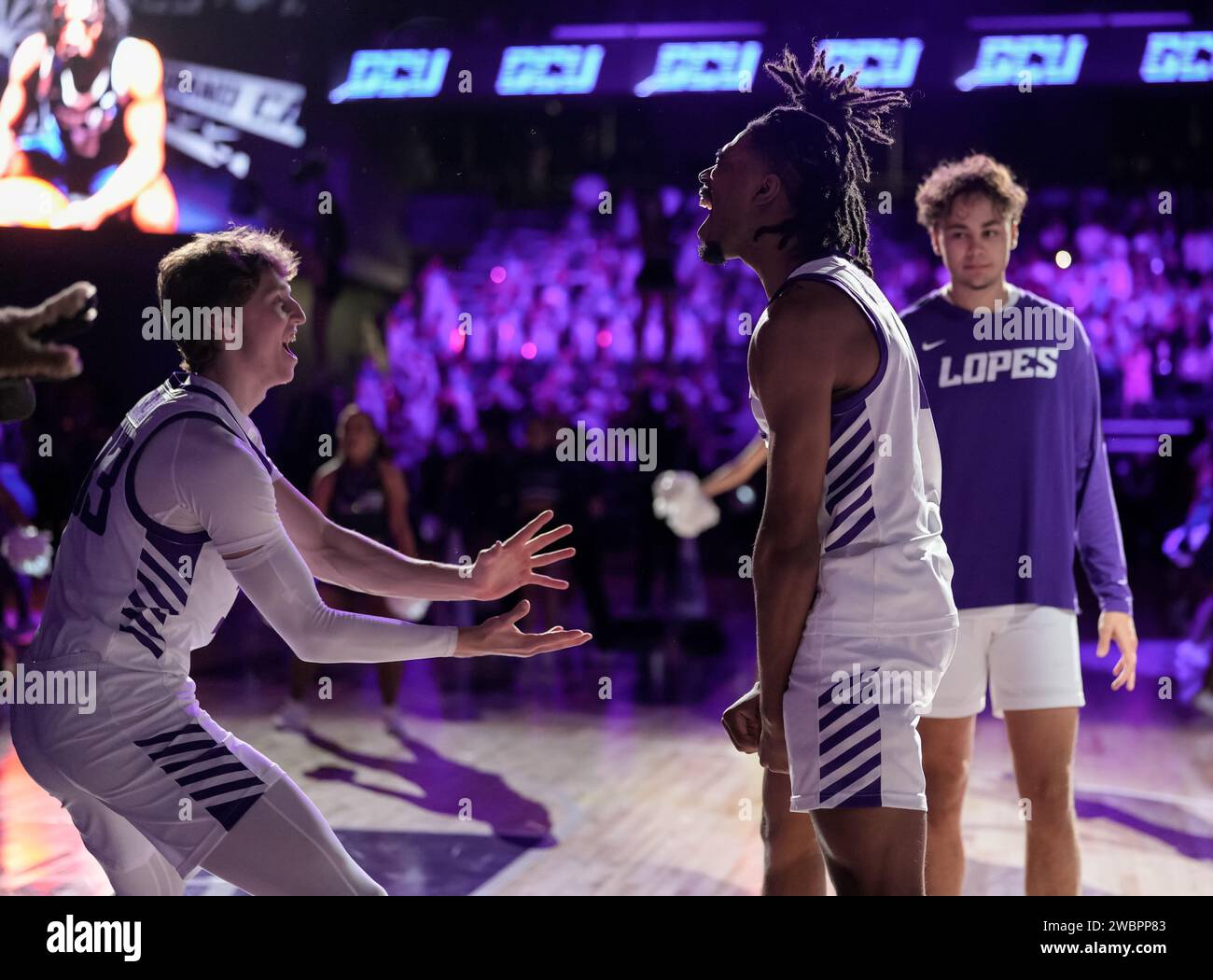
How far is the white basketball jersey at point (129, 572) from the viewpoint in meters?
2.00

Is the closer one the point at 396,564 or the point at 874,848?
the point at 874,848

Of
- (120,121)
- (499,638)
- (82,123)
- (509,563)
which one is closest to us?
(499,638)

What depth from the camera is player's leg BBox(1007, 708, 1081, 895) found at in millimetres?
2876

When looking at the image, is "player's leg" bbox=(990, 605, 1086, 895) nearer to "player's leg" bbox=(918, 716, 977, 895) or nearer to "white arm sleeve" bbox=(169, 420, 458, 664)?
"player's leg" bbox=(918, 716, 977, 895)

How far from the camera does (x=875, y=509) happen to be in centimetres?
196

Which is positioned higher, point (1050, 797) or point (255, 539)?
point (255, 539)

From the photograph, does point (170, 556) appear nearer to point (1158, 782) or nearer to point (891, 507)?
point (891, 507)

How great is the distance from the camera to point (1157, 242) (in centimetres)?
1144

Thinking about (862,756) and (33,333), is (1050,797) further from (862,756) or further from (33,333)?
(33,333)

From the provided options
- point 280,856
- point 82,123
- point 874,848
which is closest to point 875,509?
point 874,848

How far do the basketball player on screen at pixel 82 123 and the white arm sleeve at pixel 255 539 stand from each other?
482 centimetres

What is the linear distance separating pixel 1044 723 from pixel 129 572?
6.73ft

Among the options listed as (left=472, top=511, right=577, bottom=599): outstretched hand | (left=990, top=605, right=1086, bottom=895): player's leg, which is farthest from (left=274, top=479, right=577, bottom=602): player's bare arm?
(left=990, top=605, right=1086, bottom=895): player's leg

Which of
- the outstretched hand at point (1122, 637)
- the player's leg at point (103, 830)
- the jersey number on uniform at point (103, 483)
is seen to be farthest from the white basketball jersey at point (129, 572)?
the outstretched hand at point (1122, 637)
